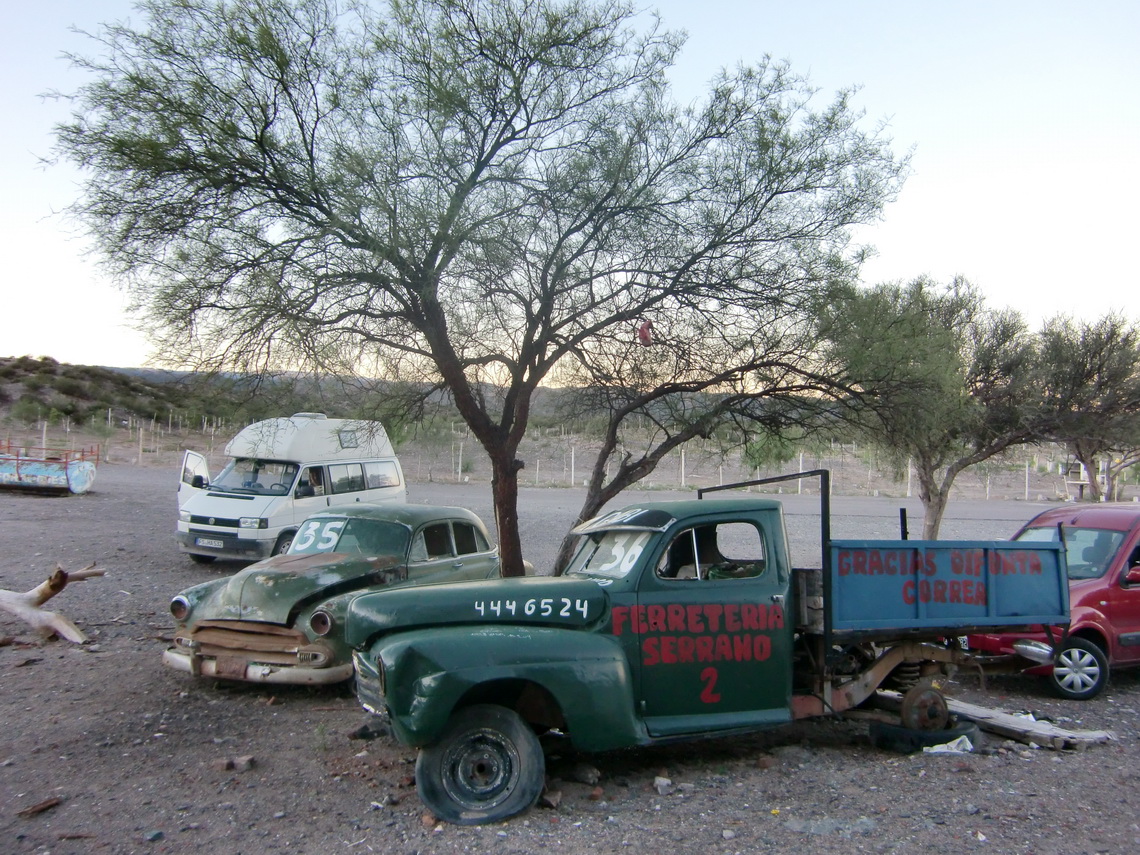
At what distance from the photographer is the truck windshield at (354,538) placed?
8883 millimetres

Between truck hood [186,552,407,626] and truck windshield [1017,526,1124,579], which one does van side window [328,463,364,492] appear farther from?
truck windshield [1017,526,1124,579]

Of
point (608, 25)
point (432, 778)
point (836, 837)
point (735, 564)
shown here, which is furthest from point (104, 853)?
point (608, 25)

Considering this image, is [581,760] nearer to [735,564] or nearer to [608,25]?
[735,564]

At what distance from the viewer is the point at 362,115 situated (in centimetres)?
969

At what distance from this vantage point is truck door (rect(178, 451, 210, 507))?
15966mm

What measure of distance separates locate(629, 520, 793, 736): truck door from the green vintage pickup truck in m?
0.01

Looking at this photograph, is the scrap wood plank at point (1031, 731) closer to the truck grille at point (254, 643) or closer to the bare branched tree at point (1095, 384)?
the truck grille at point (254, 643)

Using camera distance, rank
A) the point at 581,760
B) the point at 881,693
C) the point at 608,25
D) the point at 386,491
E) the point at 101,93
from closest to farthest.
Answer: the point at 581,760 → the point at 881,693 → the point at 101,93 → the point at 608,25 → the point at 386,491

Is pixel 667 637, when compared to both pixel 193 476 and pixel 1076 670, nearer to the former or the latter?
pixel 1076 670

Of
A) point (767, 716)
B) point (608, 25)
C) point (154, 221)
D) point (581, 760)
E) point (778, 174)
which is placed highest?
point (608, 25)

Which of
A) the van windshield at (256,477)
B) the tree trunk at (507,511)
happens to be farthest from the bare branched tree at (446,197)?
the van windshield at (256,477)

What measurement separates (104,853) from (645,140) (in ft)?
29.5

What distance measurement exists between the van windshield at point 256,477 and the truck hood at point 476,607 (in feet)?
36.0

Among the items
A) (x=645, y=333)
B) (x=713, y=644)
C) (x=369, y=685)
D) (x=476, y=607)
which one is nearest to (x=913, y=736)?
(x=713, y=644)
